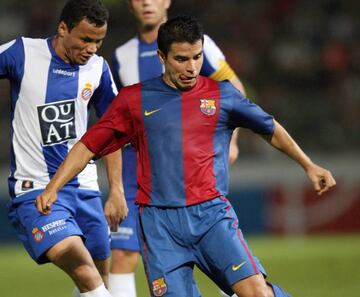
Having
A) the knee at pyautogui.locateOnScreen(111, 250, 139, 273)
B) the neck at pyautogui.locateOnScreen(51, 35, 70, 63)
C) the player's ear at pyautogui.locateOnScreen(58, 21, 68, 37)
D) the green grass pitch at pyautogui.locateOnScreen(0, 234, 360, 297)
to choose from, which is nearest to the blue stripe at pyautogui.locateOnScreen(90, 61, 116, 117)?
the neck at pyautogui.locateOnScreen(51, 35, 70, 63)

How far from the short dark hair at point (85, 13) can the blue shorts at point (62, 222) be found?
1.05 meters

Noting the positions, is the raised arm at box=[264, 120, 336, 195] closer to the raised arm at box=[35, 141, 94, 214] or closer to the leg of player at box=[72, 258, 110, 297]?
the raised arm at box=[35, 141, 94, 214]

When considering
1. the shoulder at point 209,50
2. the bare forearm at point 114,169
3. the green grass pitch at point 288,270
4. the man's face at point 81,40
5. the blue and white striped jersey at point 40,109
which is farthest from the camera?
the green grass pitch at point 288,270

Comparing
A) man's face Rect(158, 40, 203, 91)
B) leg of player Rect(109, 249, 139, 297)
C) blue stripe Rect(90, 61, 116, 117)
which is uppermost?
man's face Rect(158, 40, 203, 91)

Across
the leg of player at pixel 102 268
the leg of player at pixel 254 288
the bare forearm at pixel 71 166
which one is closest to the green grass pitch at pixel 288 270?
the leg of player at pixel 102 268

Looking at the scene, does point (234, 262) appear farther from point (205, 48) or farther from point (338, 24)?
point (338, 24)

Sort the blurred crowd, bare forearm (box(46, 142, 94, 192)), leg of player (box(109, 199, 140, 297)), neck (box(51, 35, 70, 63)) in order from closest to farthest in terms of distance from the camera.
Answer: bare forearm (box(46, 142, 94, 192)), neck (box(51, 35, 70, 63)), leg of player (box(109, 199, 140, 297)), the blurred crowd

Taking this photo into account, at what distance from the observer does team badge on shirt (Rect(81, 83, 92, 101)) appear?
20.7 ft

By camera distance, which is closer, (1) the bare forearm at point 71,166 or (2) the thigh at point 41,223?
(1) the bare forearm at point 71,166

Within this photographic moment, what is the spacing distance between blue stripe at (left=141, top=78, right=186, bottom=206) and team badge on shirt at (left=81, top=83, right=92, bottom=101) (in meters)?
0.75

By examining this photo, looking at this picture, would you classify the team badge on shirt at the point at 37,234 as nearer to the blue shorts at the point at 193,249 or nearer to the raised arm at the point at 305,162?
the blue shorts at the point at 193,249

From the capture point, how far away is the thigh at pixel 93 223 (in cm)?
634

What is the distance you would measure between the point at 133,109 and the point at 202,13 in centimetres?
1220

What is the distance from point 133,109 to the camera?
5660 millimetres
